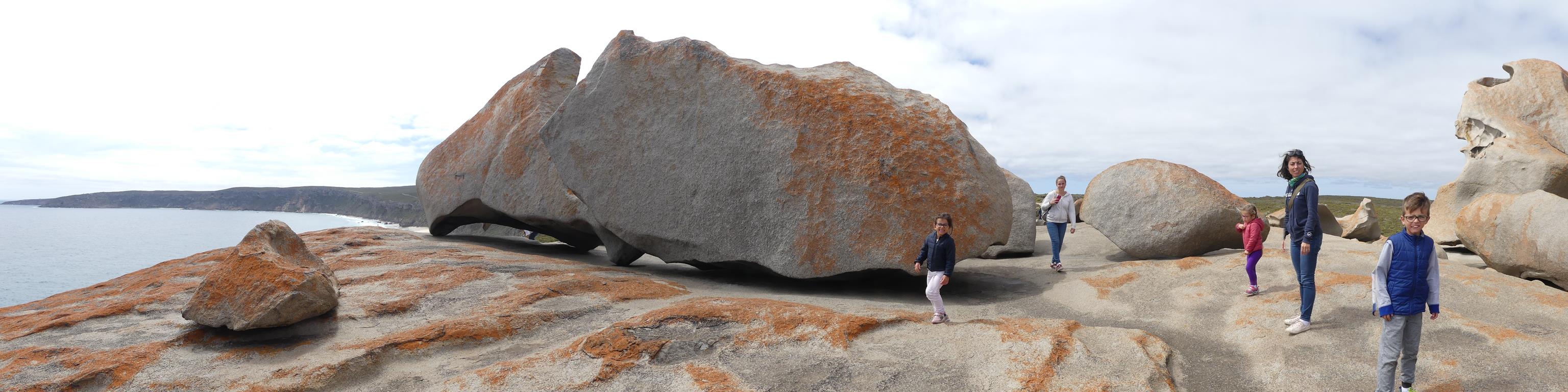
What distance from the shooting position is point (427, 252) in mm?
10430

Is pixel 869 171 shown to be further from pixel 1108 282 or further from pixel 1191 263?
pixel 1191 263

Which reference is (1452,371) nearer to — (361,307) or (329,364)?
(329,364)

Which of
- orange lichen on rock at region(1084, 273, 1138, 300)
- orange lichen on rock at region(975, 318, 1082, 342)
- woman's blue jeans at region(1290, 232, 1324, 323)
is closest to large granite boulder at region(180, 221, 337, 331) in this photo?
orange lichen on rock at region(975, 318, 1082, 342)

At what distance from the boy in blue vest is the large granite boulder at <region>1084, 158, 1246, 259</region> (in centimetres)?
643

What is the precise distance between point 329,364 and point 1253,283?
9478 millimetres

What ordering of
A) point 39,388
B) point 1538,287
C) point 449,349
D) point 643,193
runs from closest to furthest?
point 39,388, point 449,349, point 1538,287, point 643,193

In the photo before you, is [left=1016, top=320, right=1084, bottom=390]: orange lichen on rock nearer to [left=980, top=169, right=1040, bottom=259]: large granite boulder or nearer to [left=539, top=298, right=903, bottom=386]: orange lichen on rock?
[left=539, top=298, right=903, bottom=386]: orange lichen on rock

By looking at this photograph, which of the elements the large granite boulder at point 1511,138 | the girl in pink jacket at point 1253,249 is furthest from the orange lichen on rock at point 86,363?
the large granite boulder at point 1511,138

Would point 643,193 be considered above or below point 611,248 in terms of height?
above

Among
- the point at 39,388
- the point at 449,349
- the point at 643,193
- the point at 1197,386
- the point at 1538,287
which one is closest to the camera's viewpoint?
the point at 39,388

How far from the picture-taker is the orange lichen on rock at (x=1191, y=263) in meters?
9.34

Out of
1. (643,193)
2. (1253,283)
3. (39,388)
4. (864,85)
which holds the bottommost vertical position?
(39,388)

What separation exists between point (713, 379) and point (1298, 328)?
18.1 ft

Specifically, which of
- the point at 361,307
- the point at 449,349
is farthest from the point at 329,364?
the point at 361,307
